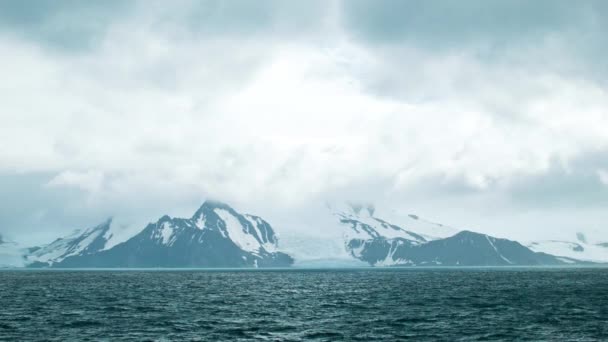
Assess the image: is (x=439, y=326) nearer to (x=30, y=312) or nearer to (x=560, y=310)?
(x=560, y=310)

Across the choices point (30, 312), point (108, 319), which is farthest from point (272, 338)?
point (30, 312)

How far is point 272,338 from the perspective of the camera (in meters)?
71.6

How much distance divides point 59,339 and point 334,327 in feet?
102

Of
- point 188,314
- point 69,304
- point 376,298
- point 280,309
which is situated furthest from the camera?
point 376,298

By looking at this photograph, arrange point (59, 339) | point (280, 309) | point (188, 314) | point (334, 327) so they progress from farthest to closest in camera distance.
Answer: point (280, 309), point (188, 314), point (334, 327), point (59, 339)

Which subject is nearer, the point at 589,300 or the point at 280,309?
the point at 280,309

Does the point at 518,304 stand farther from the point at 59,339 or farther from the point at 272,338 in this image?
the point at 59,339

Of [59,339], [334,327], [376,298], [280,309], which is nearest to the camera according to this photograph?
[59,339]

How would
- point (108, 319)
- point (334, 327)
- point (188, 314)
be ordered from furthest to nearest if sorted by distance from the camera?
point (188, 314) → point (108, 319) → point (334, 327)

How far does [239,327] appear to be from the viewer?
264ft

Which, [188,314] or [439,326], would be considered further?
[188,314]

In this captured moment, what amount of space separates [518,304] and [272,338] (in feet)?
176

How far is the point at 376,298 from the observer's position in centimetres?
12875

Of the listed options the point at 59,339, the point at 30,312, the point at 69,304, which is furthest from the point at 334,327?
the point at 69,304
